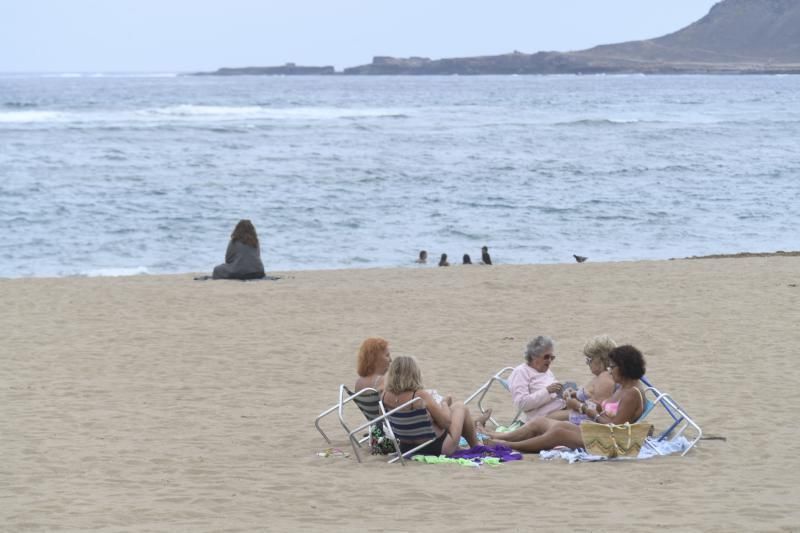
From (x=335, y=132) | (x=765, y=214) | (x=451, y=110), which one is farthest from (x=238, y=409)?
(x=451, y=110)

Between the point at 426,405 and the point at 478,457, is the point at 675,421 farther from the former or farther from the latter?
the point at 426,405

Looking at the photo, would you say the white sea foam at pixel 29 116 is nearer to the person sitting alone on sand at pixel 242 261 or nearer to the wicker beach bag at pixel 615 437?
the person sitting alone on sand at pixel 242 261

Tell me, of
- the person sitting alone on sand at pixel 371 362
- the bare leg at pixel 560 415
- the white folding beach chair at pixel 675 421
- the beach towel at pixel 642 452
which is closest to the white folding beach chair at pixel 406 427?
the person sitting alone on sand at pixel 371 362

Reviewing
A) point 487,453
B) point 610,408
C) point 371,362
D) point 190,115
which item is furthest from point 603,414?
point 190,115

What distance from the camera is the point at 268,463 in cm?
709

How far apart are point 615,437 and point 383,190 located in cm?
2691

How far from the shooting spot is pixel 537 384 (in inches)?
298

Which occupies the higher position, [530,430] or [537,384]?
[537,384]

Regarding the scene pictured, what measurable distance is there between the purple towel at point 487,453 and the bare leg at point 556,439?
0.32ft

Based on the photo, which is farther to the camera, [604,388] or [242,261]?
[242,261]

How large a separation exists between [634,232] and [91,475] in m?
20.2

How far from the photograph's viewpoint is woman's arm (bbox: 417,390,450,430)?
7074 millimetres

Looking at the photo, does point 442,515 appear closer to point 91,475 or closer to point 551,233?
point 91,475

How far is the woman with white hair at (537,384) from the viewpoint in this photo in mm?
7520
